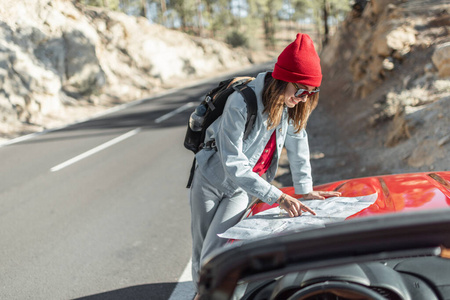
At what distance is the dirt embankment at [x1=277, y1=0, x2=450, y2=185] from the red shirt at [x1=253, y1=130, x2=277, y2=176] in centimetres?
343

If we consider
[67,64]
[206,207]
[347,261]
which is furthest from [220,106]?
[67,64]

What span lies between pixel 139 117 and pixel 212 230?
41.6 ft

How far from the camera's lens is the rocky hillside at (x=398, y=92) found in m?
6.07

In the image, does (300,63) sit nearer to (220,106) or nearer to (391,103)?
(220,106)

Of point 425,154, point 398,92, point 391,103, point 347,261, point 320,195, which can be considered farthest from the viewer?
point 398,92

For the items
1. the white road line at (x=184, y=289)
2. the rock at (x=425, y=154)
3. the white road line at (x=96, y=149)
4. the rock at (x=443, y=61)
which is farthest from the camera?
the white road line at (x=96, y=149)

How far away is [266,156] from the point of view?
8.36ft

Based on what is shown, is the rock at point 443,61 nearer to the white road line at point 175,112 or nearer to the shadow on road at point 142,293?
the shadow on road at point 142,293

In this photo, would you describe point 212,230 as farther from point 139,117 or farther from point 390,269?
point 139,117

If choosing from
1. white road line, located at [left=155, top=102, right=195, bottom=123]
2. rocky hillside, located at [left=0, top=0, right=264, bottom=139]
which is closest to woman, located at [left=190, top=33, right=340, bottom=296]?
white road line, located at [left=155, top=102, right=195, bottom=123]

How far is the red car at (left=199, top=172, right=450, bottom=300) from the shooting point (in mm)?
1293

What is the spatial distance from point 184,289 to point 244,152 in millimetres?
1685

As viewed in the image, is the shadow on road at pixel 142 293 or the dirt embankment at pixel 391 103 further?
the dirt embankment at pixel 391 103

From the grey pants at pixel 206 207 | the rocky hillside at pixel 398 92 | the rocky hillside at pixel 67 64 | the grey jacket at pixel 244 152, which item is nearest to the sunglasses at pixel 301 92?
the grey jacket at pixel 244 152
